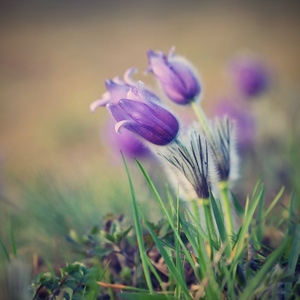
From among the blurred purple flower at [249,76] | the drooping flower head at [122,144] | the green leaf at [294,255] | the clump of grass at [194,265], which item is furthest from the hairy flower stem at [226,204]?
the blurred purple flower at [249,76]

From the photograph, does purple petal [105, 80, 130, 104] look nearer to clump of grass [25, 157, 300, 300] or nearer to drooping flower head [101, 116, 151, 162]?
clump of grass [25, 157, 300, 300]

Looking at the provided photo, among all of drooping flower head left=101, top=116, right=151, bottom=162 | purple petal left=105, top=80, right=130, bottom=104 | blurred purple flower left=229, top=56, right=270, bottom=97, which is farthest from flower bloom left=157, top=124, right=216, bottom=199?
blurred purple flower left=229, top=56, right=270, bottom=97

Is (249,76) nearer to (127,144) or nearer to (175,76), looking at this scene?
(127,144)

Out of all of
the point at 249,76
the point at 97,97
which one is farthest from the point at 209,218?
the point at 97,97

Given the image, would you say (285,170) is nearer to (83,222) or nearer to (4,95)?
(83,222)

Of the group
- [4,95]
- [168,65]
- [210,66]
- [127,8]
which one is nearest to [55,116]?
[4,95]

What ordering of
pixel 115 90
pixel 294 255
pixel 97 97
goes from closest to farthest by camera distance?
pixel 294 255 < pixel 115 90 < pixel 97 97

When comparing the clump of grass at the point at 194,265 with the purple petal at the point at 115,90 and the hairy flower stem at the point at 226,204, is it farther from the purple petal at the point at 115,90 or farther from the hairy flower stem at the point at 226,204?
the purple petal at the point at 115,90

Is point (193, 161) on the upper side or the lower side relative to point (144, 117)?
lower
